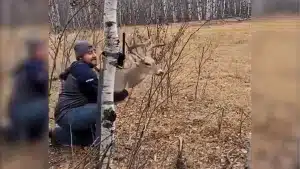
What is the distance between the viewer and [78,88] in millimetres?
3785

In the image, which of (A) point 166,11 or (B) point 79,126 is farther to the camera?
(A) point 166,11

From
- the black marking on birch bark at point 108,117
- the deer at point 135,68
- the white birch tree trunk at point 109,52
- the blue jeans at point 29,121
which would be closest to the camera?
the blue jeans at point 29,121

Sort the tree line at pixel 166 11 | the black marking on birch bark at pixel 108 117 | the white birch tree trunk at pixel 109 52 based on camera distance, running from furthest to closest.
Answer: the tree line at pixel 166 11
the black marking on birch bark at pixel 108 117
the white birch tree trunk at pixel 109 52

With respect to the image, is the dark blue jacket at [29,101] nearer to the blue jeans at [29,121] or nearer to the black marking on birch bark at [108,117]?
the blue jeans at [29,121]

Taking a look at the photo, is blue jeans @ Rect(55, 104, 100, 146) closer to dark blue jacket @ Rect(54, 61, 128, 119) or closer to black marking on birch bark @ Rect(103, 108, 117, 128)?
dark blue jacket @ Rect(54, 61, 128, 119)

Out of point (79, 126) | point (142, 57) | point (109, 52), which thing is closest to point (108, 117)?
point (109, 52)

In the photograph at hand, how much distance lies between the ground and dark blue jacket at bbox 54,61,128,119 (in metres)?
0.38

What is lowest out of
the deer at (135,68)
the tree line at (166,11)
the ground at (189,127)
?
the ground at (189,127)

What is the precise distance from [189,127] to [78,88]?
55.7 inches

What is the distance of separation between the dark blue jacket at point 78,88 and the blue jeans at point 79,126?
0.22 feet

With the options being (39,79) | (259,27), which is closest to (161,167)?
(259,27)

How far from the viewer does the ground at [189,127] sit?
3.56 m

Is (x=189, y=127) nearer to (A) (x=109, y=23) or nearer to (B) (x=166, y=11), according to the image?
(A) (x=109, y=23)

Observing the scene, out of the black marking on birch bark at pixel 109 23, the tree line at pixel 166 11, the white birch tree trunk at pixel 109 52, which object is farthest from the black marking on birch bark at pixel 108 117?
the tree line at pixel 166 11
